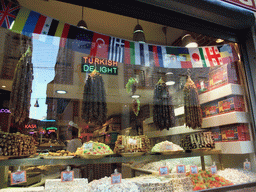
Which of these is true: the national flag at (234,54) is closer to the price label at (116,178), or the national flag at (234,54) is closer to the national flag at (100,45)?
the national flag at (100,45)

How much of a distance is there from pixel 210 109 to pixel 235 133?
0.62 metres

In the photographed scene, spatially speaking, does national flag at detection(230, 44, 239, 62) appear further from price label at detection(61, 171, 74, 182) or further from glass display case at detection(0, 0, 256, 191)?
price label at detection(61, 171, 74, 182)

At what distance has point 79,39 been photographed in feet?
6.38

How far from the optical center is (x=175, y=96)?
11.3 feet

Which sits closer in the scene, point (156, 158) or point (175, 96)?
point (156, 158)

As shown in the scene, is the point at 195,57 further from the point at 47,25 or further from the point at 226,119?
the point at 47,25

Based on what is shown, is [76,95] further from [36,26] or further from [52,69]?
[36,26]

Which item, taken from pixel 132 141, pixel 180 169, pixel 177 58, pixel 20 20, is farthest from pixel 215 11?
pixel 132 141

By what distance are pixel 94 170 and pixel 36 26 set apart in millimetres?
1614

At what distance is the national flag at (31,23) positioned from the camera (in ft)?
5.50

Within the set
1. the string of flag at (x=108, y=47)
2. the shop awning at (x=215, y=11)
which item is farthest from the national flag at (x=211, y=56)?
the shop awning at (x=215, y=11)

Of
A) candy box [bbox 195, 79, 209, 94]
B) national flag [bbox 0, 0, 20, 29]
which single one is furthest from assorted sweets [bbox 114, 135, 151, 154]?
national flag [bbox 0, 0, 20, 29]

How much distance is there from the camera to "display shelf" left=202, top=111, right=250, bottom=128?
269 centimetres

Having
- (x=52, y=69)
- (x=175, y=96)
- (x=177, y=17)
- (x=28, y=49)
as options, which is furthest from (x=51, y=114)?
(x=177, y=17)
